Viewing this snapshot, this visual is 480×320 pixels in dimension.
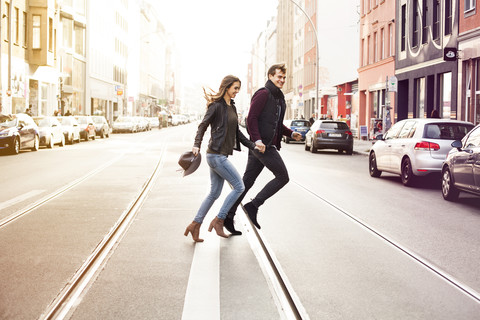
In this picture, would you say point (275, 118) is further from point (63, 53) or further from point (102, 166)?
point (63, 53)

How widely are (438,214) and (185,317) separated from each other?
6.73m

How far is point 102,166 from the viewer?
1950 cm

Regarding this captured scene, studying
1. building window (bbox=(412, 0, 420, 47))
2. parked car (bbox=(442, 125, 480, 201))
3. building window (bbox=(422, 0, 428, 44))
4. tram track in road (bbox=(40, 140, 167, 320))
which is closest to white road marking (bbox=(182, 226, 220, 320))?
tram track in road (bbox=(40, 140, 167, 320))

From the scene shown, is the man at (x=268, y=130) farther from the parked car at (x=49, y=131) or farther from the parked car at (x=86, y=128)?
the parked car at (x=86, y=128)

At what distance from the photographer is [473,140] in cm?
1186

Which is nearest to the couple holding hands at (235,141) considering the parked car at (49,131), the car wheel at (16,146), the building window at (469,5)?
the car wheel at (16,146)

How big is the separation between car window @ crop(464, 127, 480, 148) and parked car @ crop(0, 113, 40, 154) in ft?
59.3

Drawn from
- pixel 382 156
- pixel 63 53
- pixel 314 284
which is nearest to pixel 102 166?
pixel 382 156

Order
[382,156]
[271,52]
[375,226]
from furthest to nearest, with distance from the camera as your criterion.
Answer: [271,52] → [382,156] → [375,226]

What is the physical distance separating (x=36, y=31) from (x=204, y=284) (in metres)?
41.6

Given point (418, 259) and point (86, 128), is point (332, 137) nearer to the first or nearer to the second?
point (86, 128)

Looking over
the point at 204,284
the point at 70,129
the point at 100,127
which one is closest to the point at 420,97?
the point at 70,129

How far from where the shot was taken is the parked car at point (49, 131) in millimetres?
30123

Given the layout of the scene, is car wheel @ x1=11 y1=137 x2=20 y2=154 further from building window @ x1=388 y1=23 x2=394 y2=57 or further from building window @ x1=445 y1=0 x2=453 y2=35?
building window @ x1=388 y1=23 x2=394 y2=57
